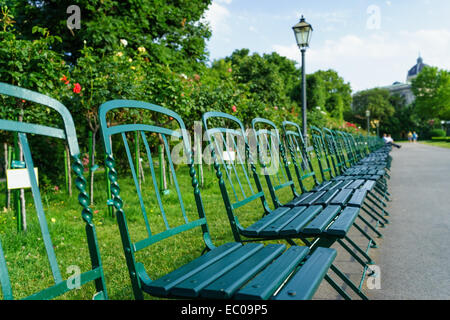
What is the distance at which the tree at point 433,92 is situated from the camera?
52.7 m

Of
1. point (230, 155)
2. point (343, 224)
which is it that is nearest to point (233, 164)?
point (230, 155)

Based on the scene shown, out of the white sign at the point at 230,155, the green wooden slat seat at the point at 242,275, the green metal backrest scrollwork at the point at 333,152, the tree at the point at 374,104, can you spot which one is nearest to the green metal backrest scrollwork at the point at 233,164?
the white sign at the point at 230,155

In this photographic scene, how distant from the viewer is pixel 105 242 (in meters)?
3.49

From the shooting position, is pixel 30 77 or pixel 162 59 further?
pixel 162 59

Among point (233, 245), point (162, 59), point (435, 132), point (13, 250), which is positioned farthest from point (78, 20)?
point (435, 132)

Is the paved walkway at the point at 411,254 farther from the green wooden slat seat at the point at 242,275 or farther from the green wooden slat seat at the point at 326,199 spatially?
the green wooden slat seat at the point at 242,275

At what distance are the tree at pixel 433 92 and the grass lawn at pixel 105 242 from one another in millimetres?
56736

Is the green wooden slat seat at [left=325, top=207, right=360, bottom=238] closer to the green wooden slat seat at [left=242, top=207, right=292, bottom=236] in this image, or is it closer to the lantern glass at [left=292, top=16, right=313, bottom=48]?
the green wooden slat seat at [left=242, top=207, right=292, bottom=236]

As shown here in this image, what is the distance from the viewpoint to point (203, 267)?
1472 millimetres

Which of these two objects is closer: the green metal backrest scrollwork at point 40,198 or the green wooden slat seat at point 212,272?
the green metal backrest scrollwork at point 40,198
